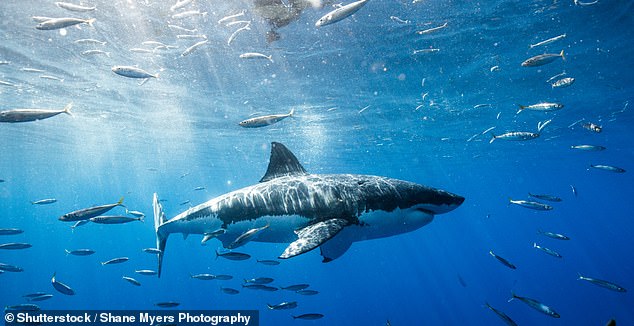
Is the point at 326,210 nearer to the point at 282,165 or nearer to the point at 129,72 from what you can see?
the point at 282,165

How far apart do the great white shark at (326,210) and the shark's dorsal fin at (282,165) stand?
0.26 meters

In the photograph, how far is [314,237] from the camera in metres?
4.08

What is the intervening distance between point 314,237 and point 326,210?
109 cm

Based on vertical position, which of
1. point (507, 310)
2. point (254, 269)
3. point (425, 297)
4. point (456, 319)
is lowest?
point (425, 297)

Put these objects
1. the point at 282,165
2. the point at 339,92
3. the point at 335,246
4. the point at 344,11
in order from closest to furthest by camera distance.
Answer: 1. the point at 344,11
2. the point at 335,246
3. the point at 282,165
4. the point at 339,92

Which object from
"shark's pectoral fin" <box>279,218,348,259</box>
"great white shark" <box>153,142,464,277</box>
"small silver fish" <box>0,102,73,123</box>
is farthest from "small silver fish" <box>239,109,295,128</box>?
"small silver fish" <box>0,102,73,123</box>

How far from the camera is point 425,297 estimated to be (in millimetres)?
57906

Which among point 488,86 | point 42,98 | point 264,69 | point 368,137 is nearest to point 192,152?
point 42,98

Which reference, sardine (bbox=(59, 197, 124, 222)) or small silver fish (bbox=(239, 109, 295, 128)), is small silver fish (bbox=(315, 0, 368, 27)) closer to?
small silver fish (bbox=(239, 109, 295, 128))

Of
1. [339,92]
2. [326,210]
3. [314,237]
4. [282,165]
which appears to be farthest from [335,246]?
[339,92]

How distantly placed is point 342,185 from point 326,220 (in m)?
0.80

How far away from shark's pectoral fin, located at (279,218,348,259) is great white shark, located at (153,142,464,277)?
1 centimetres

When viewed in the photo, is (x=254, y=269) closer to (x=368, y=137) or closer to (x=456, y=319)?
(x=456, y=319)

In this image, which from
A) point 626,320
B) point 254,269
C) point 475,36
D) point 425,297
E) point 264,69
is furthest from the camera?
point 254,269
